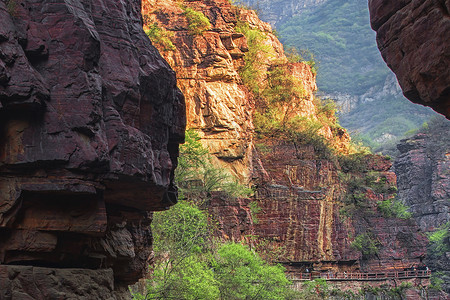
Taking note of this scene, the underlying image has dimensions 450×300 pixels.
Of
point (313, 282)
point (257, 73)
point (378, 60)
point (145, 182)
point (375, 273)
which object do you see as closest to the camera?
point (145, 182)

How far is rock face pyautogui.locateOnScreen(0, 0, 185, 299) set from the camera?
8.82m

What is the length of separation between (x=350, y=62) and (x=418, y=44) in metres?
160

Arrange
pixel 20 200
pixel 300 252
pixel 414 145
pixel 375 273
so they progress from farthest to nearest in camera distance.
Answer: pixel 414 145
pixel 375 273
pixel 300 252
pixel 20 200

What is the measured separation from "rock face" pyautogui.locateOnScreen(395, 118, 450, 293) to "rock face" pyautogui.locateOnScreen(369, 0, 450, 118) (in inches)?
2672

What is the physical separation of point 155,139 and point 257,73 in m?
35.6

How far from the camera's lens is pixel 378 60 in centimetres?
16038

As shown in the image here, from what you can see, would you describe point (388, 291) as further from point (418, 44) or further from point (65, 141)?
point (65, 141)

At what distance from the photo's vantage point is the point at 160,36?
124 ft

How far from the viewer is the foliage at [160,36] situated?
3683cm

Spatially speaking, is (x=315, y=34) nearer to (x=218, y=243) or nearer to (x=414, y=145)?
(x=414, y=145)

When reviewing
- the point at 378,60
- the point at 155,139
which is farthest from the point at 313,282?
the point at 378,60

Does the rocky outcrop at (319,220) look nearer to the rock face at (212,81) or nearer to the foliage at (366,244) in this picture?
the foliage at (366,244)

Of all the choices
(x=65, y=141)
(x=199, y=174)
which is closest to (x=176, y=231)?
(x=199, y=174)

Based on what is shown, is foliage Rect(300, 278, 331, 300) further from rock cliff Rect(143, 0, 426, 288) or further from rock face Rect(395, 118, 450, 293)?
rock face Rect(395, 118, 450, 293)
